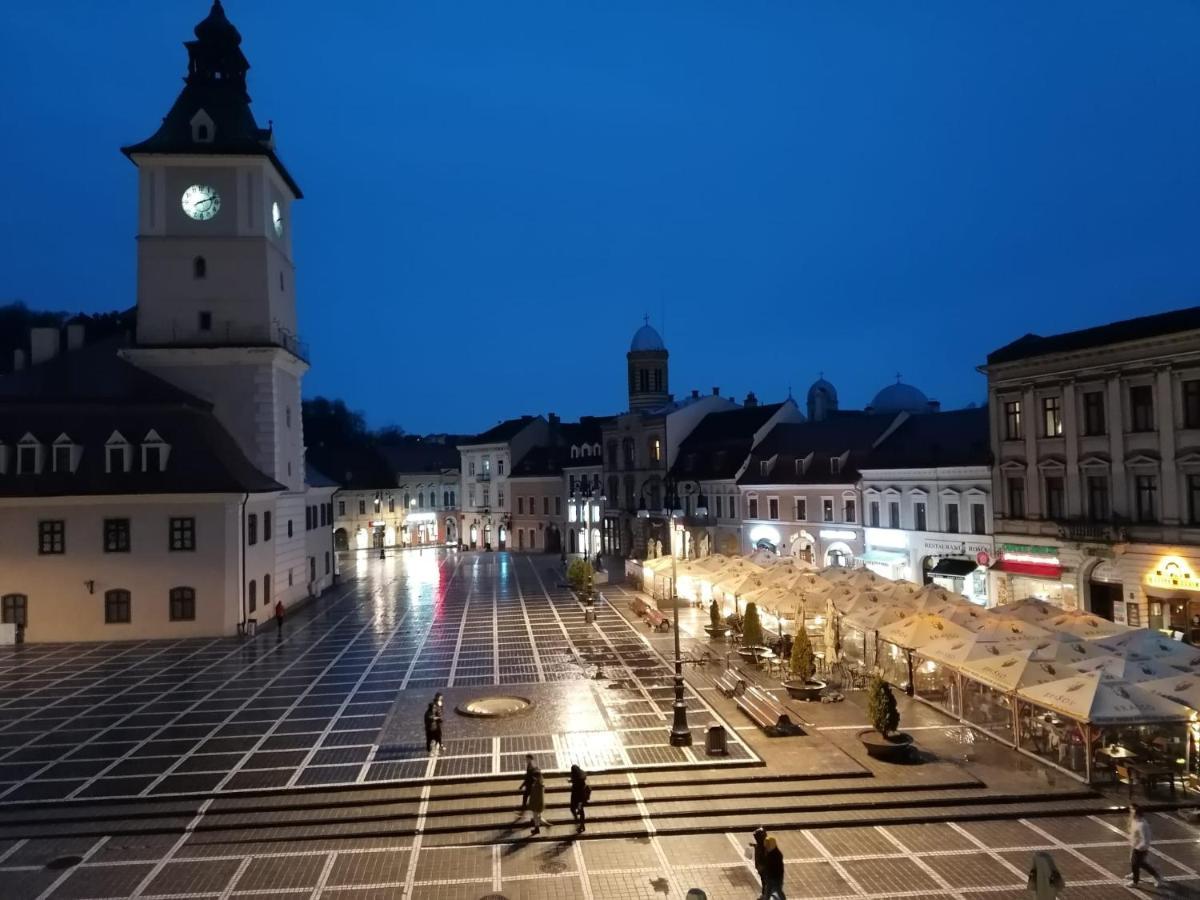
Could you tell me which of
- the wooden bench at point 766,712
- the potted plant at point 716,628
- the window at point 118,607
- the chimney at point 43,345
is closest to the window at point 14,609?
the window at point 118,607

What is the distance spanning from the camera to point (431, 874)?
15.4 m

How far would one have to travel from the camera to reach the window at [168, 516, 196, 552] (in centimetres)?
3669

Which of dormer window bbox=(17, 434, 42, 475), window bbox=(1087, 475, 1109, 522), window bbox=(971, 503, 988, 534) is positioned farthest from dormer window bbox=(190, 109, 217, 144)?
window bbox=(1087, 475, 1109, 522)

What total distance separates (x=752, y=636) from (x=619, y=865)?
15.1m

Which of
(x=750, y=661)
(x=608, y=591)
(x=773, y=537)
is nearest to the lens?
(x=750, y=661)

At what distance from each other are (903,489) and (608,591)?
17754 mm

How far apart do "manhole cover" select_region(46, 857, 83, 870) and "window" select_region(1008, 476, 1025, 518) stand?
35673mm

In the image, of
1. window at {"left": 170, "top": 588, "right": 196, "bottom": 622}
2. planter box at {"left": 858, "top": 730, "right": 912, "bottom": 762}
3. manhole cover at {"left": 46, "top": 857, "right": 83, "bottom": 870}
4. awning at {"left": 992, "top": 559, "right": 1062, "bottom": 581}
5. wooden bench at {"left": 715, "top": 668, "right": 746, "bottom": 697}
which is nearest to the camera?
manhole cover at {"left": 46, "top": 857, "right": 83, "bottom": 870}

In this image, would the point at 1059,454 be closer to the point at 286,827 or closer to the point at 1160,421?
the point at 1160,421

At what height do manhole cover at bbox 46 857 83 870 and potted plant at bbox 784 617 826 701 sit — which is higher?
potted plant at bbox 784 617 826 701

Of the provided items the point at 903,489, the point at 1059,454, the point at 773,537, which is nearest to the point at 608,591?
the point at 773,537

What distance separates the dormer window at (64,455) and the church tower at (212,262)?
20.0 feet

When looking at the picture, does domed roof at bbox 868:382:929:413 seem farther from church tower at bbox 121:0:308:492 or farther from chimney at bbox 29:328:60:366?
chimney at bbox 29:328:60:366

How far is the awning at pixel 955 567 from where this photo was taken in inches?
1581
